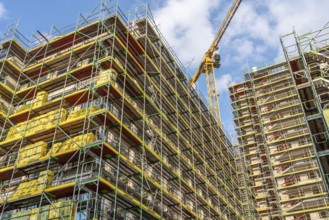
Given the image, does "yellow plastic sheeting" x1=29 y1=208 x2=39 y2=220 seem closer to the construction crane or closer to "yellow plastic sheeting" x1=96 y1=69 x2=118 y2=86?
"yellow plastic sheeting" x1=96 y1=69 x2=118 y2=86

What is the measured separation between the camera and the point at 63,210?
1766cm

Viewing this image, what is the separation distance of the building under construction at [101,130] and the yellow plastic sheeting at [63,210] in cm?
5

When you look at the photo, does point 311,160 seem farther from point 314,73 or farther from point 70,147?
point 70,147

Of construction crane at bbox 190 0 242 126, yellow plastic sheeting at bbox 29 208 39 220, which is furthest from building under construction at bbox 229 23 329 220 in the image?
yellow plastic sheeting at bbox 29 208 39 220

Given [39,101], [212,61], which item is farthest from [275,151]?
[39,101]

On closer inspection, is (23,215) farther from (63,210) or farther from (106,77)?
(106,77)

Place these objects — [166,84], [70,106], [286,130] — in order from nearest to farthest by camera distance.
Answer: [70,106] < [166,84] < [286,130]

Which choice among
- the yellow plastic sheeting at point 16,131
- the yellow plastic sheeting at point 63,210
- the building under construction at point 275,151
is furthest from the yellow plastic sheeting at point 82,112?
the building under construction at point 275,151

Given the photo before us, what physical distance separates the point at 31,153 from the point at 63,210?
437 centimetres

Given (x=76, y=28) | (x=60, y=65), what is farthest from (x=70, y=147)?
(x=76, y=28)

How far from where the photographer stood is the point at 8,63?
25.9m

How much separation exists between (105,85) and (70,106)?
11.0 feet

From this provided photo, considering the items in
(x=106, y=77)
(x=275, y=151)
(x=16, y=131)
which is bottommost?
(x=16, y=131)

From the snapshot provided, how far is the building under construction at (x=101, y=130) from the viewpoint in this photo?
1914 centimetres
